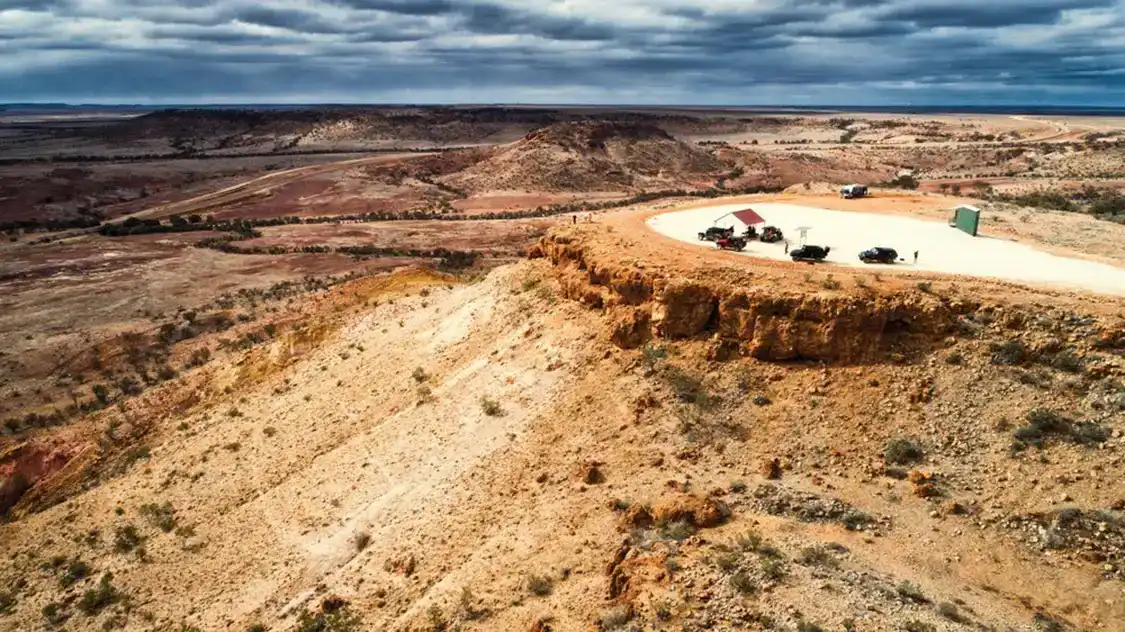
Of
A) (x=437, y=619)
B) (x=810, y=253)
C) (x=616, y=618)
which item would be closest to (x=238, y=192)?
(x=810, y=253)

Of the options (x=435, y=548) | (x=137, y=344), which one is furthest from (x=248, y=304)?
(x=435, y=548)

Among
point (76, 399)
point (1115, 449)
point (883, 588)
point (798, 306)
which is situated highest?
point (798, 306)

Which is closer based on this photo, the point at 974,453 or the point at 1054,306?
the point at 974,453

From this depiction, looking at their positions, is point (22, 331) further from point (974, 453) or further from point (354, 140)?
point (354, 140)

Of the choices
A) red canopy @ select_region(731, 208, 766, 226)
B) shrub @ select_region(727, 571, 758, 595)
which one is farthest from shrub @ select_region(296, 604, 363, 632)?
red canopy @ select_region(731, 208, 766, 226)

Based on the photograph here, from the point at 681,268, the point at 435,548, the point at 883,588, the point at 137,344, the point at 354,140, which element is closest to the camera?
the point at 883,588

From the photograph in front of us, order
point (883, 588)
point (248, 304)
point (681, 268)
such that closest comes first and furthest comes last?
1. point (883, 588)
2. point (681, 268)
3. point (248, 304)

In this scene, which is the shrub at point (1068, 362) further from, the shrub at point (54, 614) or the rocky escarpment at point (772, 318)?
the shrub at point (54, 614)

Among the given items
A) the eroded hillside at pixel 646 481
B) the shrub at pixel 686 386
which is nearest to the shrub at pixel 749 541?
the eroded hillside at pixel 646 481

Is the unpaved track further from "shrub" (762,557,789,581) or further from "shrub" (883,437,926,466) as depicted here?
"shrub" (762,557,789,581)
